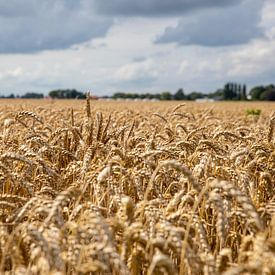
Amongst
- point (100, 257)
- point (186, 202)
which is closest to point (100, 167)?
point (186, 202)

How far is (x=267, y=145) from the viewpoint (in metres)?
4.79

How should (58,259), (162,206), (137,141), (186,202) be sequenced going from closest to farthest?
(58,259)
(186,202)
(162,206)
(137,141)

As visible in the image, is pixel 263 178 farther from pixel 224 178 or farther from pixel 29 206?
pixel 29 206

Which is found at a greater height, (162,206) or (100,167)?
(100,167)

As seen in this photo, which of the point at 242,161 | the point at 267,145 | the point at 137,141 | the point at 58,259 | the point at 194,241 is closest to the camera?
the point at 58,259

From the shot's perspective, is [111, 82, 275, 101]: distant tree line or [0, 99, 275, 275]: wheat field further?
[111, 82, 275, 101]: distant tree line

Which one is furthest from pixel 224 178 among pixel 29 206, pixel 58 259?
pixel 58 259

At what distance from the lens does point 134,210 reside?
2.54m

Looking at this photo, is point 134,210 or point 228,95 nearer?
point 134,210

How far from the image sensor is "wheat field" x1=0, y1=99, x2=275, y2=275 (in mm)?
1994

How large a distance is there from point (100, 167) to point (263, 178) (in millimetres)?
1000

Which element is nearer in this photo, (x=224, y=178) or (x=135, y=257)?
(x=135, y=257)

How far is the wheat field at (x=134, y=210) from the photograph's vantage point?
1.99 meters

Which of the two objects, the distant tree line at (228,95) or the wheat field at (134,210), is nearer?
the wheat field at (134,210)
